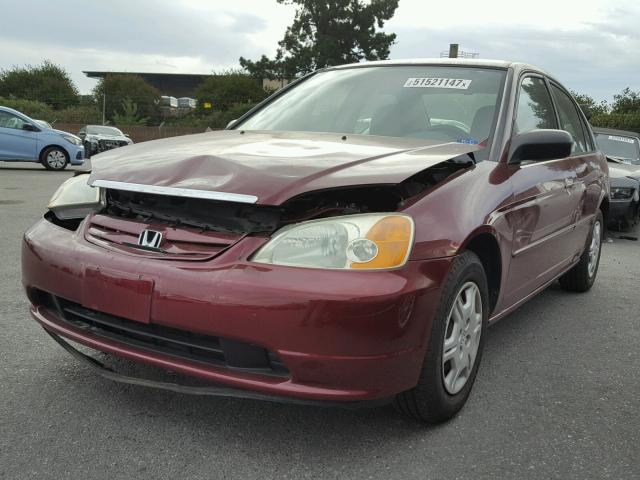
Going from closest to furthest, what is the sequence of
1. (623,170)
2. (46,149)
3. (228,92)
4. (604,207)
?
(604,207), (623,170), (46,149), (228,92)

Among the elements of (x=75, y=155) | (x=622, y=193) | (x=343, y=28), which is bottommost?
(x=75, y=155)

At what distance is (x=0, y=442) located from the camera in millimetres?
2305

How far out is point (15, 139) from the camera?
49.0 ft

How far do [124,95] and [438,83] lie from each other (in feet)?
190

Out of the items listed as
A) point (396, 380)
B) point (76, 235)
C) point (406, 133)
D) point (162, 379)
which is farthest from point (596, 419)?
point (76, 235)

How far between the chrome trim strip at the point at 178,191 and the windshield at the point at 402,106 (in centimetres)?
128

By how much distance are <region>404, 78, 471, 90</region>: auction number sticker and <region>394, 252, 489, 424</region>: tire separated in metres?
1.30

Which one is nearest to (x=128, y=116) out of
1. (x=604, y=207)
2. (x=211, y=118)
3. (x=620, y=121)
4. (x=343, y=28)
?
(x=211, y=118)

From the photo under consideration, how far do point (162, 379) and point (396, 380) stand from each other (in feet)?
3.90

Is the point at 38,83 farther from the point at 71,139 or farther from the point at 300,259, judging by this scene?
→ the point at 300,259

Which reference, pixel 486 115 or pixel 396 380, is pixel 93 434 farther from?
pixel 486 115

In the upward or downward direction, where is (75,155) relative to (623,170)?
downward

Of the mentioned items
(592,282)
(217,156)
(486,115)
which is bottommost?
(592,282)

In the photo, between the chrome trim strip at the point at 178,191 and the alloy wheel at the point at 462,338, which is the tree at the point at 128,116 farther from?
the alloy wheel at the point at 462,338
